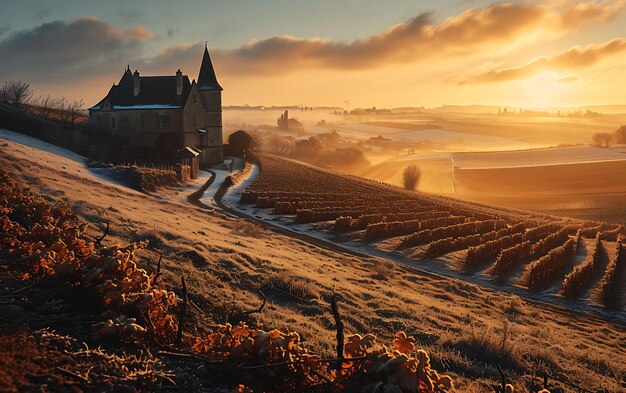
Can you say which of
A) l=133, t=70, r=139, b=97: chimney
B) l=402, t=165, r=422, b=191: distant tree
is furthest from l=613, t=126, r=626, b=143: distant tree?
l=133, t=70, r=139, b=97: chimney

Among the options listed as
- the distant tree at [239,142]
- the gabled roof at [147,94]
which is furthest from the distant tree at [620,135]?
the gabled roof at [147,94]

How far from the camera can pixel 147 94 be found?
60.3 m

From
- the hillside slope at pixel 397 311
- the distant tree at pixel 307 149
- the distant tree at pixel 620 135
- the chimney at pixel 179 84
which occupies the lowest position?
the hillside slope at pixel 397 311

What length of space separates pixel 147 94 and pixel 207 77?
9302mm

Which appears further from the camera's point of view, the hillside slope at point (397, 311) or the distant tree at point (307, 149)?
the distant tree at point (307, 149)

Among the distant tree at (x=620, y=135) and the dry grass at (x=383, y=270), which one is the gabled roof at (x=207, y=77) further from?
the distant tree at (x=620, y=135)

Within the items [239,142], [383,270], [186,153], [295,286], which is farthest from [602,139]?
[295,286]

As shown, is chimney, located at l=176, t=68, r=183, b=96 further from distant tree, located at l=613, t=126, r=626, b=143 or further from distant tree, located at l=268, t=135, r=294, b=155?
distant tree, located at l=613, t=126, r=626, b=143

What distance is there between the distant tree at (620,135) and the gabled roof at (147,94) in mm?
153418

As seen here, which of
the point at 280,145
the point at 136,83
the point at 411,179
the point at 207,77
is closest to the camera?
the point at 136,83

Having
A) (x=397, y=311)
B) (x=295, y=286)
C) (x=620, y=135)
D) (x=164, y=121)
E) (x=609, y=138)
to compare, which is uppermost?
(x=620, y=135)

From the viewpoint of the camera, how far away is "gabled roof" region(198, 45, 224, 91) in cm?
6531

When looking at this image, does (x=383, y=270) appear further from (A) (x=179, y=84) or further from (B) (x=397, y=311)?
(A) (x=179, y=84)

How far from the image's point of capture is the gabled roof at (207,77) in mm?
65312
